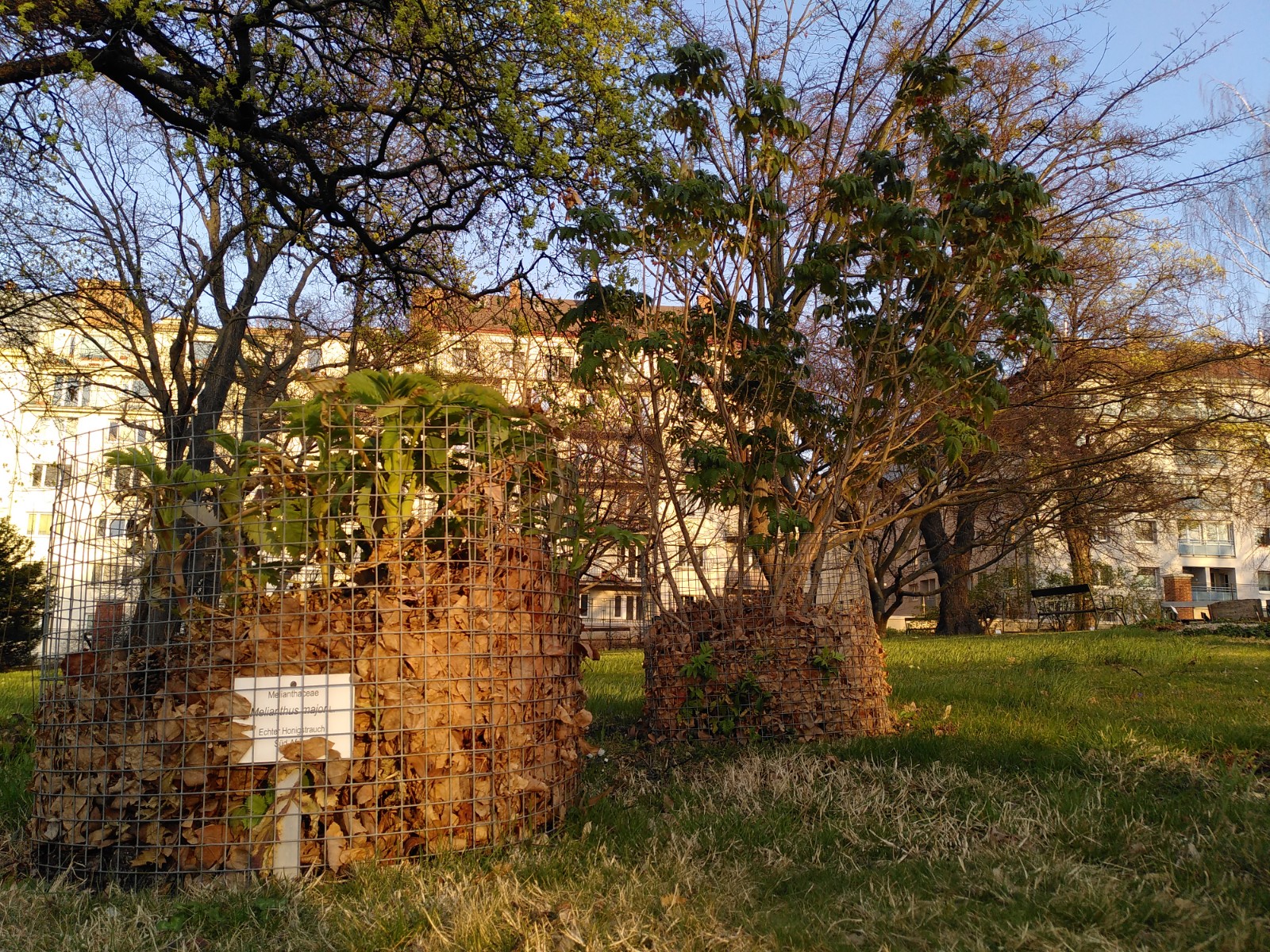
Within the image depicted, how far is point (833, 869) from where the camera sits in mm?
3359

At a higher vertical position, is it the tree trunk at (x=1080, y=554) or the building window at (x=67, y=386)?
the building window at (x=67, y=386)

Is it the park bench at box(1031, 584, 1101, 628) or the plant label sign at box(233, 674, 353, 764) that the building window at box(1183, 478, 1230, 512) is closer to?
the park bench at box(1031, 584, 1101, 628)

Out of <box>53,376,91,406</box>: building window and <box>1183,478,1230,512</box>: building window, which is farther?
<box>1183,478,1230,512</box>: building window

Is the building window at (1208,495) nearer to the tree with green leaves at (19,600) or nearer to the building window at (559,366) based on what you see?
the building window at (559,366)

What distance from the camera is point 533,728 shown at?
12.6 ft

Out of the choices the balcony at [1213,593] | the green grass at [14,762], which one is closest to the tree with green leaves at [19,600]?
the green grass at [14,762]

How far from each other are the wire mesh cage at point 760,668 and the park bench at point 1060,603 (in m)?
17.9

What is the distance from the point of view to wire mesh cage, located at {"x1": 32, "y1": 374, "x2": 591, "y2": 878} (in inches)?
133

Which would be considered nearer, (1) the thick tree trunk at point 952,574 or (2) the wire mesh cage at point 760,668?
(2) the wire mesh cage at point 760,668

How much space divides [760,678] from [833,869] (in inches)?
95.0

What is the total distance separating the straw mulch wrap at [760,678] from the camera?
575 centimetres

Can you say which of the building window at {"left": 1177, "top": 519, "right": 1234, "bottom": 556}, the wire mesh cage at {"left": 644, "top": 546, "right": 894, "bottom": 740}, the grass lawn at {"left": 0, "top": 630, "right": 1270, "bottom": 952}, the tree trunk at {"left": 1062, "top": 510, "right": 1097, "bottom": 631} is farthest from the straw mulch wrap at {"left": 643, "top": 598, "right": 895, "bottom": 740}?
the building window at {"left": 1177, "top": 519, "right": 1234, "bottom": 556}

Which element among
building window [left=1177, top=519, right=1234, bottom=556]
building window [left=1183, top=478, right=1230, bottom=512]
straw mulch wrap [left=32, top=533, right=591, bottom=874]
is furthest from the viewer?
building window [left=1177, top=519, right=1234, bottom=556]

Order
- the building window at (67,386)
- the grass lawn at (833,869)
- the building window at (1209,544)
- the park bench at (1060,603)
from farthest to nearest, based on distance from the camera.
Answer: the building window at (1209,544) < the park bench at (1060,603) < the building window at (67,386) < the grass lawn at (833,869)
